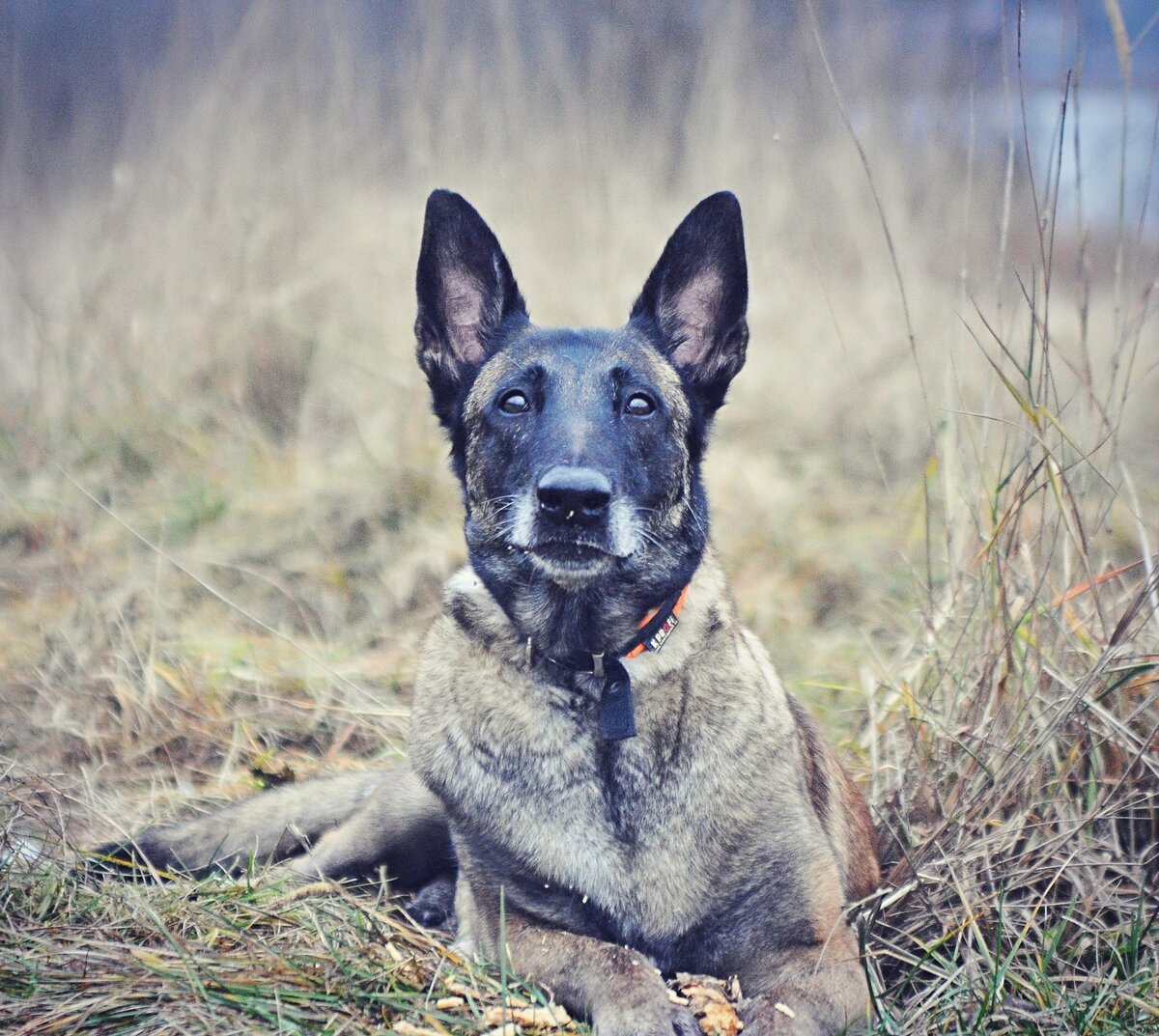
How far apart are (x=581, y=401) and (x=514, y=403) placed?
0.20 m

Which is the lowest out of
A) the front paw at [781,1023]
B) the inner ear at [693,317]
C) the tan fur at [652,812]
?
the front paw at [781,1023]

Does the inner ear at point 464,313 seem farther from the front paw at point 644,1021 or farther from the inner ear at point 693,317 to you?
the front paw at point 644,1021

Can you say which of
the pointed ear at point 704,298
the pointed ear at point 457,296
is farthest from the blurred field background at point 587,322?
the pointed ear at point 457,296

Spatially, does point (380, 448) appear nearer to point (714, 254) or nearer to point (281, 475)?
point (281, 475)

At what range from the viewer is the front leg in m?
2.47

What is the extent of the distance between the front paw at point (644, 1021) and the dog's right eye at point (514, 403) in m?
1.52

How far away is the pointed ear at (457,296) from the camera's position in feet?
10.4

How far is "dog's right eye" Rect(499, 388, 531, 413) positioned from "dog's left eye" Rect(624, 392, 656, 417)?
273 mm

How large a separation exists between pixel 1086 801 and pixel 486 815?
1.67m

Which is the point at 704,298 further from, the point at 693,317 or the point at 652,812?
the point at 652,812

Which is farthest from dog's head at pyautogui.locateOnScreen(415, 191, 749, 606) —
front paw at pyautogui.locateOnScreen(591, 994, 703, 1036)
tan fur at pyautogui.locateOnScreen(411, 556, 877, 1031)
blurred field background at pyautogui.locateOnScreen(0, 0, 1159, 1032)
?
front paw at pyautogui.locateOnScreen(591, 994, 703, 1036)

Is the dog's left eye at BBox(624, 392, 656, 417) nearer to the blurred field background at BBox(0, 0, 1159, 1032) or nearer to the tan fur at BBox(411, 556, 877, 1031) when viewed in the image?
the tan fur at BBox(411, 556, 877, 1031)

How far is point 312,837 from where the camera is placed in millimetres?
3512

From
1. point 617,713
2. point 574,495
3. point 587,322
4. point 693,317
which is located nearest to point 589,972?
point 617,713
